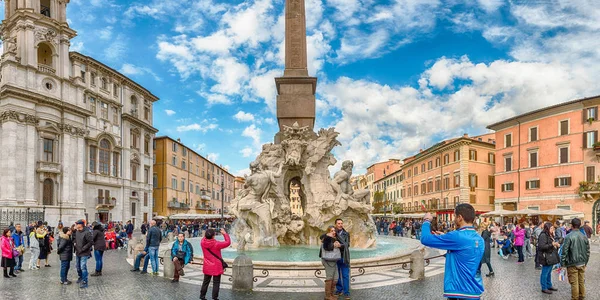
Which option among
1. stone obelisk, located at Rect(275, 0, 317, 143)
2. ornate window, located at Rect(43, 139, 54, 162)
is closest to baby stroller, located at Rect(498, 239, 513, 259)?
stone obelisk, located at Rect(275, 0, 317, 143)

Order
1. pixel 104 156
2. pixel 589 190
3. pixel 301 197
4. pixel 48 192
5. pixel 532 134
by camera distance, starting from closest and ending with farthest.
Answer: pixel 301 197
pixel 589 190
pixel 48 192
pixel 532 134
pixel 104 156

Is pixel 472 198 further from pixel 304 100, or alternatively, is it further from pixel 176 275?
pixel 176 275

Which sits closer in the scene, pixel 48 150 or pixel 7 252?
pixel 7 252

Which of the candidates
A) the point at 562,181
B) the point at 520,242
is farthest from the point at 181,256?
the point at 562,181

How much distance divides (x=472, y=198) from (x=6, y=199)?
142 feet

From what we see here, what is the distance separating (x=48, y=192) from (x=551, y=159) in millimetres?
42896

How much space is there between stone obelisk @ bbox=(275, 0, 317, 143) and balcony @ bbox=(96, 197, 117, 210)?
106 feet

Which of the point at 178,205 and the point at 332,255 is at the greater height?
the point at 332,255

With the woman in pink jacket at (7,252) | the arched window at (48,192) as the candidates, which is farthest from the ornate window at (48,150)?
the woman in pink jacket at (7,252)

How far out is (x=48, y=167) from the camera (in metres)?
37.8

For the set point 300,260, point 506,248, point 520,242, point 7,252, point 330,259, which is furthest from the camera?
point 506,248

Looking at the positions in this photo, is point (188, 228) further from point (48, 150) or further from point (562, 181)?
point (562, 181)

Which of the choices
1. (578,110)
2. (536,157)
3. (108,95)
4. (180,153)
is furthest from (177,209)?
Result: (578,110)

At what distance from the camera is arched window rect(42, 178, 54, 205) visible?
37719 mm
